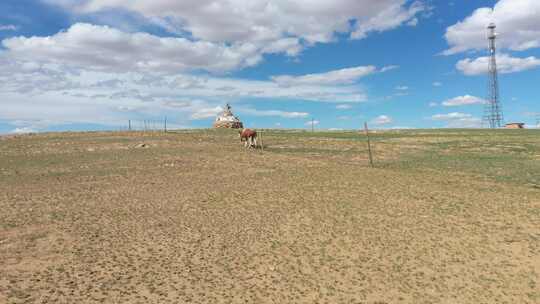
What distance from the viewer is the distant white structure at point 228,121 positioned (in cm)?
7019

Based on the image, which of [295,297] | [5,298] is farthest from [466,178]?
[5,298]

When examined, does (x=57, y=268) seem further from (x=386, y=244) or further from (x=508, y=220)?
(x=508, y=220)

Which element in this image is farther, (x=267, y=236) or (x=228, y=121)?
(x=228, y=121)

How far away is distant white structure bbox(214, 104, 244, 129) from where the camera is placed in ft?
230

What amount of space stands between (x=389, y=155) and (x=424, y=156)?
2.52m

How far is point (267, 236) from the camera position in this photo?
1182cm

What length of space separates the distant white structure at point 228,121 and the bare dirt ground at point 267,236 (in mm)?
47756

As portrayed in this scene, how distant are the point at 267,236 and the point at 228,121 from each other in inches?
2353

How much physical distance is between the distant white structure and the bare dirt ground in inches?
1880

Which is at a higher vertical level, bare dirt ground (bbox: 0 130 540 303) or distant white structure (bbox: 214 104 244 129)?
distant white structure (bbox: 214 104 244 129)

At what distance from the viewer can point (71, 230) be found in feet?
37.8

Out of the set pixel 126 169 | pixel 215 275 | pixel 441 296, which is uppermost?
pixel 126 169

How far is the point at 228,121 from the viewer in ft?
232

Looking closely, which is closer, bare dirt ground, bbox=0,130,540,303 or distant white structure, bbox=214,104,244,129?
bare dirt ground, bbox=0,130,540,303
